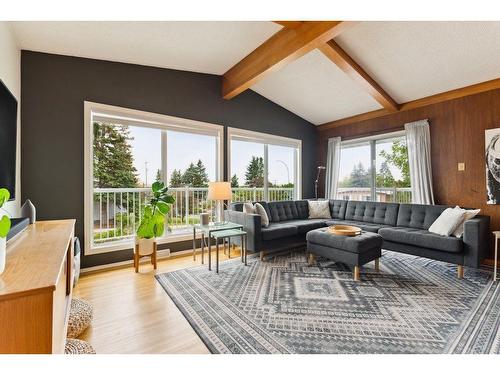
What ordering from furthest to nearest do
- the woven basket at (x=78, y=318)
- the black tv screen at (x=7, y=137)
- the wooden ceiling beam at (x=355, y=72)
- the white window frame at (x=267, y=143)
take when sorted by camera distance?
the white window frame at (x=267, y=143) < the wooden ceiling beam at (x=355, y=72) < the woven basket at (x=78, y=318) < the black tv screen at (x=7, y=137)

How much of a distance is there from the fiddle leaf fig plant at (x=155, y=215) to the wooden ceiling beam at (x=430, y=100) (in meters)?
4.01

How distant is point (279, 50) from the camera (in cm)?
300

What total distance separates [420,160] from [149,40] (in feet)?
14.4

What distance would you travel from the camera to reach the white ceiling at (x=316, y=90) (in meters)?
3.69

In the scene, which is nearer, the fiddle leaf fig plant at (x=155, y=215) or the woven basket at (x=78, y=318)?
the woven basket at (x=78, y=318)

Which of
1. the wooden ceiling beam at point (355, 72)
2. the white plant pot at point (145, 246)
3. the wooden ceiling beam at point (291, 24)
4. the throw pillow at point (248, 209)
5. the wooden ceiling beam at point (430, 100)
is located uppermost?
the wooden ceiling beam at point (291, 24)

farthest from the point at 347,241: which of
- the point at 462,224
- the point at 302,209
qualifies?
the point at 302,209

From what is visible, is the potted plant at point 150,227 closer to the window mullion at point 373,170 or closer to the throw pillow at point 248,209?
the throw pillow at point 248,209

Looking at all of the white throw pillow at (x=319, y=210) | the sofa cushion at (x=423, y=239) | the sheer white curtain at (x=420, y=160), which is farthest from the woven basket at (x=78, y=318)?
the sheer white curtain at (x=420, y=160)

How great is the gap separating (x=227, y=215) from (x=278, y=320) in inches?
87.8

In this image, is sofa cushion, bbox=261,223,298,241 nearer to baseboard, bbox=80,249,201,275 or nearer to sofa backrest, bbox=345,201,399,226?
baseboard, bbox=80,249,201,275

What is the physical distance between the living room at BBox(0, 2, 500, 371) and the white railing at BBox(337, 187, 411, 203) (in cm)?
3
